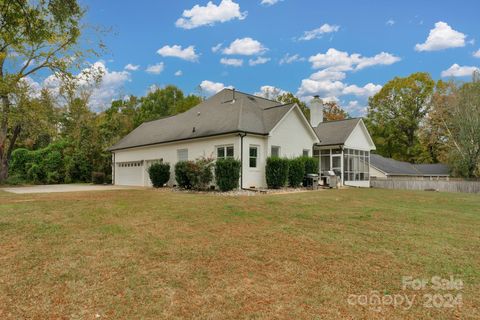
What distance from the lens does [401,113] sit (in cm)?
4409

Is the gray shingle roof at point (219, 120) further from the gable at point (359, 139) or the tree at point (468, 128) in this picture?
the tree at point (468, 128)

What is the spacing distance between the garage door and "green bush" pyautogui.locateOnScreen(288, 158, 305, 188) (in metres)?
12.5

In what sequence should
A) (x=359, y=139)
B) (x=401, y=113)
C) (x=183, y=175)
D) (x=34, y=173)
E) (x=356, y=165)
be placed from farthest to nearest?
(x=401, y=113) < (x=34, y=173) < (x=359, y=139) < (x=356, y=165) < (x=183, y=175)

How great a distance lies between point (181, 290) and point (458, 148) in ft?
114

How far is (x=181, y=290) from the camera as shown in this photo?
387 cm

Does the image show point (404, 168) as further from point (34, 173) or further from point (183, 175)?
point (34, 173)

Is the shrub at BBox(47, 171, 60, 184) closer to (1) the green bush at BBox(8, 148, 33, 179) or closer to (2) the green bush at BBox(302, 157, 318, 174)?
(1) the green bush at BBox(8, 148, 33, 179)

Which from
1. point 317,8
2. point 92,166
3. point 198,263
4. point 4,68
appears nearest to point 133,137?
point 92,166

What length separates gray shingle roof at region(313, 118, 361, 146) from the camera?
22312mm

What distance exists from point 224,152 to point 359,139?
1250 cm

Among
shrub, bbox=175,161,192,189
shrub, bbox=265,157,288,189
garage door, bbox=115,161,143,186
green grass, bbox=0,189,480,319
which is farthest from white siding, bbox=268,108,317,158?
garage door, bbox=115,161,143,186

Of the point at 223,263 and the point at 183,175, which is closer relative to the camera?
the point at 223,263

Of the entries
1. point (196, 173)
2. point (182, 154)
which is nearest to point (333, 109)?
point (182, 154)

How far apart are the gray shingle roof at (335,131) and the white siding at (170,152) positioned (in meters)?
8.73
